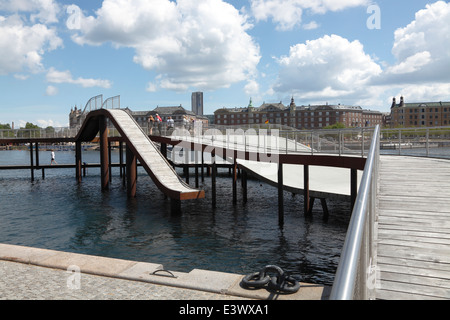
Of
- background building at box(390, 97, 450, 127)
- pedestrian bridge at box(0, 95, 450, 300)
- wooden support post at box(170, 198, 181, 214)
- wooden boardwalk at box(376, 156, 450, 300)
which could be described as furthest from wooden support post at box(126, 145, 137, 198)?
background building at box(390, 97, 450, 127)

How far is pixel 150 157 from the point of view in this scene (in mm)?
22812

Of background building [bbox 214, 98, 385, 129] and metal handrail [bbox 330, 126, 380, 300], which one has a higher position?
background building [bbox 214, 98, 385, 129]

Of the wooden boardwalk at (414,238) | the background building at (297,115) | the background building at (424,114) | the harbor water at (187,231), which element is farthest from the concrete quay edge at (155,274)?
the background building at (297,115)

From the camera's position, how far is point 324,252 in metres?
13.6

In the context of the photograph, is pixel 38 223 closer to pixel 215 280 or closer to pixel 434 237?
pixel 215 280

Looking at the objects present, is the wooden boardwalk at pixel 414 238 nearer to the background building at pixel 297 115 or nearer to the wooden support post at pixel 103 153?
the wooden support post at pixel 103 153

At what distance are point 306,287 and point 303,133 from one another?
13.1 m

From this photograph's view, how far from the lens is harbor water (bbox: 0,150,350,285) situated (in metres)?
12.5

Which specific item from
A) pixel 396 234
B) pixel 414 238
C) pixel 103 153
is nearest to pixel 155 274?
pixel 396 234

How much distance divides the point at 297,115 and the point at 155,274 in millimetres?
162298

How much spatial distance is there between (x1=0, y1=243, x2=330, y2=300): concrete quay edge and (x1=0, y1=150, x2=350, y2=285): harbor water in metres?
4.17

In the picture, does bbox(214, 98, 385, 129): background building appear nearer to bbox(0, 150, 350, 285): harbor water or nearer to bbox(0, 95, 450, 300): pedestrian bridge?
bbox(0, 150, 350, 285): harbor water
